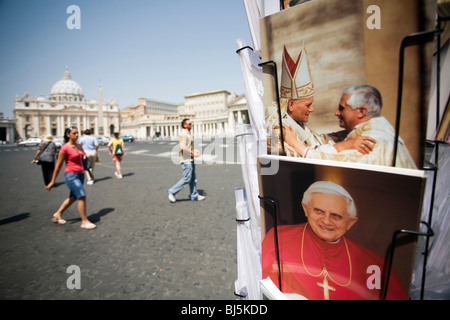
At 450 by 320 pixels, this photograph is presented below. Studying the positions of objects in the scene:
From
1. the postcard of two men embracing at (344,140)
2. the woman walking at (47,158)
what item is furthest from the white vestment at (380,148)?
the woman walking at (47,158)

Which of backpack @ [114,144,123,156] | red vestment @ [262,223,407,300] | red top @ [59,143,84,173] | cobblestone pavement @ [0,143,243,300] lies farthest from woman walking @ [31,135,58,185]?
red vestment @ [262,223,407,300]

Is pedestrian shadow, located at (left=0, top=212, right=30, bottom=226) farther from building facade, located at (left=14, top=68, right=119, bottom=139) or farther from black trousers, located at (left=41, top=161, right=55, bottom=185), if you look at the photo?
building facade, located at (left=14, top=68, right=119, bottom=139)

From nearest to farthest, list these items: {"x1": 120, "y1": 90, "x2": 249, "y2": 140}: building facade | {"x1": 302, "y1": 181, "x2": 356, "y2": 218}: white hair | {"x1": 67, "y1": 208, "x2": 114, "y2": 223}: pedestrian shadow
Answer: {"x1": 302, "y1": 181, "x2": 356, "y2": 218}: white hair → {"x1": 67, "y1": 208, "x2": 114, "y2": 223}: pedestrian shadow → {"x1": 120, "y1": 90, "x2": 249, "y2": 140}: building facade

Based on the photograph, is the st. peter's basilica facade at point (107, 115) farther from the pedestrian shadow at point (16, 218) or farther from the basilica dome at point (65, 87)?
the pedestrian shadow at point (16, 218)

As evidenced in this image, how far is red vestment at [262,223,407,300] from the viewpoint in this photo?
68cm

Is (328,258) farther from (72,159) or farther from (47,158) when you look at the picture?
(47,158)

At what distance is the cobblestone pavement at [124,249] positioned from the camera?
2.05 m

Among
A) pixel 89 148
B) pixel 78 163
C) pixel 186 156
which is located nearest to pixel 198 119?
pixel 89 148

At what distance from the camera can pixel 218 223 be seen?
138 inches

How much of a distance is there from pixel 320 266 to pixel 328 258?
49mm

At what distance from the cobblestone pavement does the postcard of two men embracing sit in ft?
4.85

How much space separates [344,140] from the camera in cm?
67

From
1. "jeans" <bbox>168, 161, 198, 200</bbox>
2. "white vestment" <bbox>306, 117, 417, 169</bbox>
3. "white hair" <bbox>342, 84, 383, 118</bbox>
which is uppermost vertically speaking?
"white hair" <bbox>342, 84, 383, 118</bbox>
